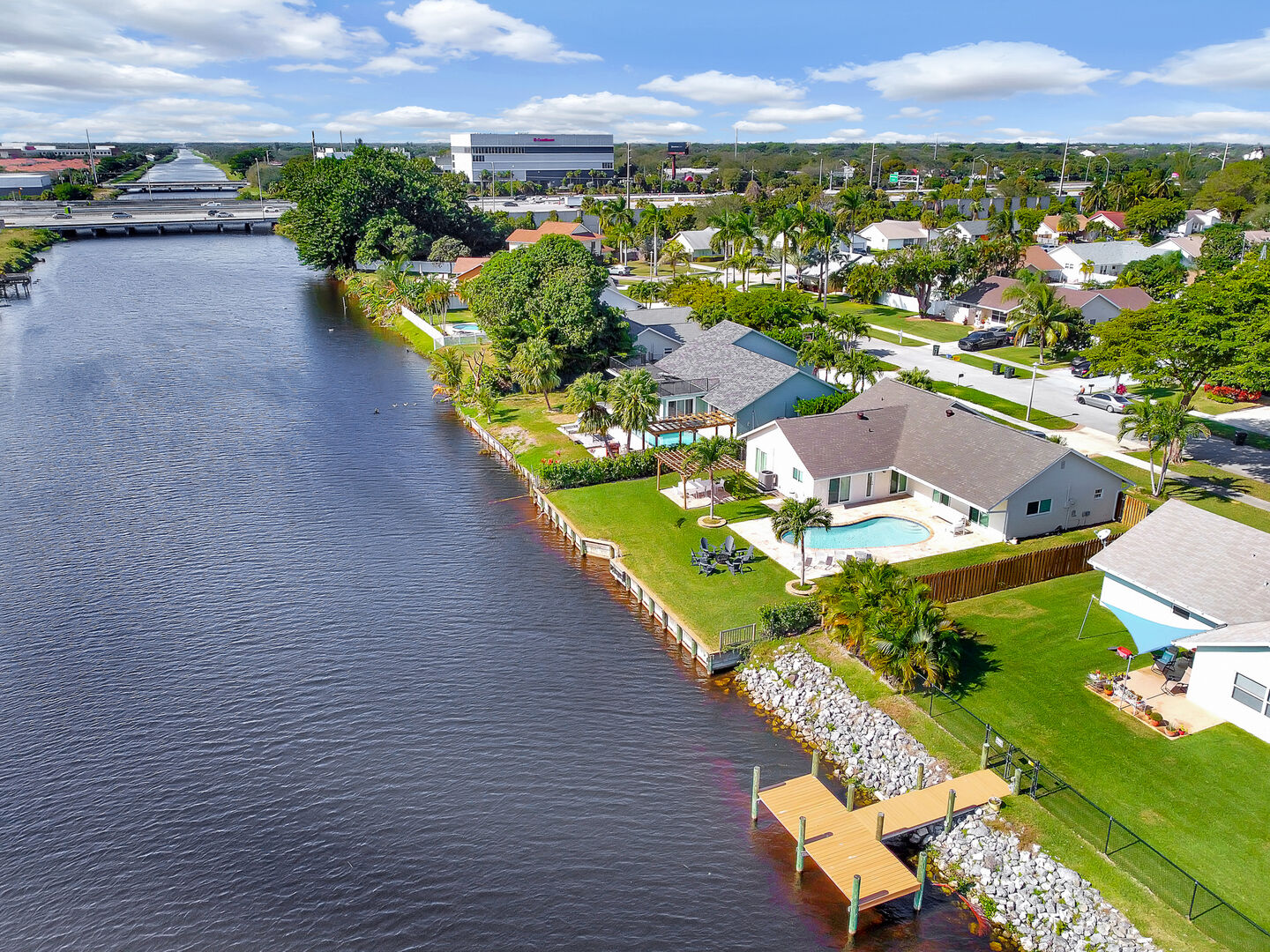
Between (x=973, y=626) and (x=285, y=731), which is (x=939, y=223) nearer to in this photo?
(x=973, y=626)

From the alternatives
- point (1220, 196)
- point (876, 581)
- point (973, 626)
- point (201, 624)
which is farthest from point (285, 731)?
point (1220, 196)

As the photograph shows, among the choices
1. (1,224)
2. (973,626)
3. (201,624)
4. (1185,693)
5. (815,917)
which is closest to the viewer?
(815,917)

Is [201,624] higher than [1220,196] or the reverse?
the reverse

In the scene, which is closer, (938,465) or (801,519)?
(801,519)

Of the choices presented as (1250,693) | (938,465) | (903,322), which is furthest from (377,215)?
(1250,693)

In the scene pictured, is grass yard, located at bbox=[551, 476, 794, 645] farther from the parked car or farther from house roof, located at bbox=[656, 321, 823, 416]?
the parked car

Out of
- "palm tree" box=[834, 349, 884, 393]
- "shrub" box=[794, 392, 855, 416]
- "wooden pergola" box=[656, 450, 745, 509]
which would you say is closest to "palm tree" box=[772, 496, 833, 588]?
"wooden pergola" box=[656, 450, 745, 509]

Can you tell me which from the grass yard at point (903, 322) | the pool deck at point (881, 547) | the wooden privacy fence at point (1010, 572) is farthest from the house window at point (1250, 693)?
the grass yard at point (903, 322)

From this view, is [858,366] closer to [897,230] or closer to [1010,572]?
[1010,572]
